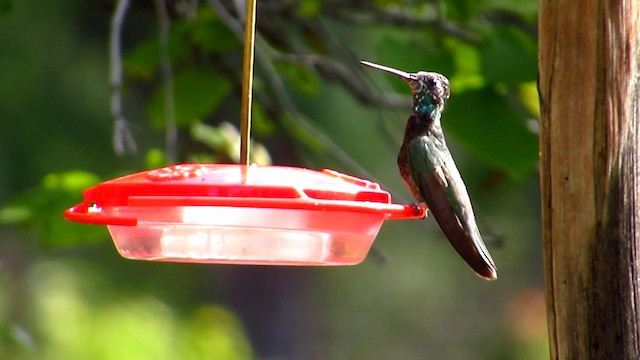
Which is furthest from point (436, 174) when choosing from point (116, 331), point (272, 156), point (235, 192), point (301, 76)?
point (272, 156)

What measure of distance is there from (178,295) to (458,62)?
651 centimetres

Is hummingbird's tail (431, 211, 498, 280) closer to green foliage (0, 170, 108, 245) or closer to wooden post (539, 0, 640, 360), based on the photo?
wooden post (539, 0, 640, 360)

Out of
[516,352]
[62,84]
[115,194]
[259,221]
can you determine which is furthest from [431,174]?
[516,352]

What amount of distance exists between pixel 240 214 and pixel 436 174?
3.03 feet

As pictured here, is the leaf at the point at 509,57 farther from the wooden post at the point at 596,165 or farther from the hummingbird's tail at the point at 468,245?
the wooden post at the point at 596,165

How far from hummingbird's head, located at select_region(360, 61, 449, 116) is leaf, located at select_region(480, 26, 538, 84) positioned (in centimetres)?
35

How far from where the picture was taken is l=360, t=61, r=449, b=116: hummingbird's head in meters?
3.42

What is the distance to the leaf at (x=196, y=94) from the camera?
15.3ft

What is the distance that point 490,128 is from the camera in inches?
151

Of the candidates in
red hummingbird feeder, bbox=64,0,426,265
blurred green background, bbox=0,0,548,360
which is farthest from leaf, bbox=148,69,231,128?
red hummingbird feeder, bbox=64,0,426,265

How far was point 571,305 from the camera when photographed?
A: 7.73 ft

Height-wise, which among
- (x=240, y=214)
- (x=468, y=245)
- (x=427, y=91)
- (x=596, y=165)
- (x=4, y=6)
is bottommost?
(x=468, y=245)

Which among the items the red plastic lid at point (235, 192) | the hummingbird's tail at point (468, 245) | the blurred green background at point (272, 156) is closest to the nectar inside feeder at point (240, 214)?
the red plastic lid at point (235, 192)

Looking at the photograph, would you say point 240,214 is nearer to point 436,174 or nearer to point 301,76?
point 436,174
